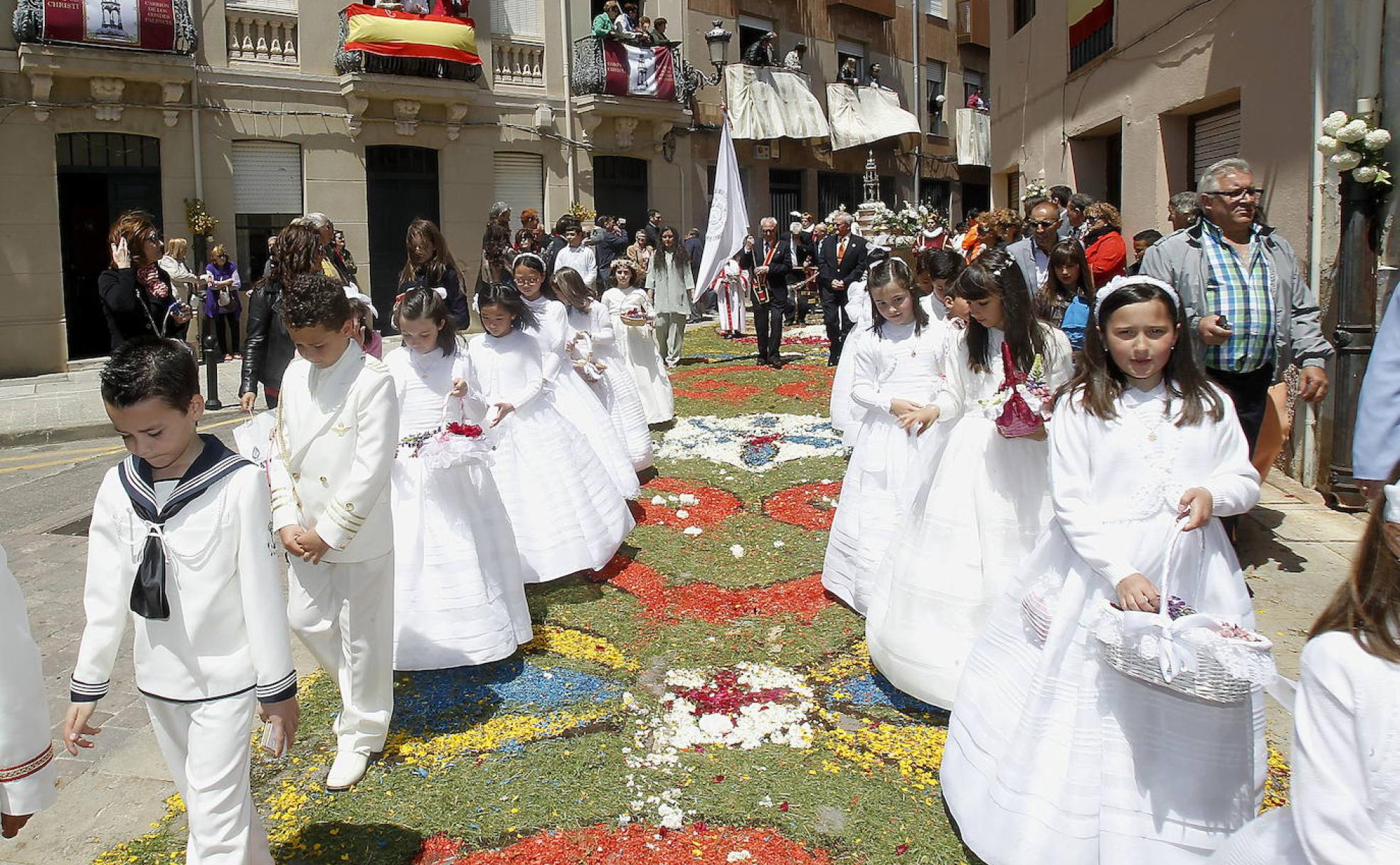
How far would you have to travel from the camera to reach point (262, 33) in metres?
19.4

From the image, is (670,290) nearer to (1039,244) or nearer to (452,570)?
(1039,244)

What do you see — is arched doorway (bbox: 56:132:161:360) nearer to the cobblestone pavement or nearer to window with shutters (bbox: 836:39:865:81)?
the cobblestone pavement

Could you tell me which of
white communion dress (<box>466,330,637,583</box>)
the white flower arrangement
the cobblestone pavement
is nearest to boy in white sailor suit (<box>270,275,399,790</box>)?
the cobblestone pavement

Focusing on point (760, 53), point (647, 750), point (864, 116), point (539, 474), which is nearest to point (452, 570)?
point (647, 750)

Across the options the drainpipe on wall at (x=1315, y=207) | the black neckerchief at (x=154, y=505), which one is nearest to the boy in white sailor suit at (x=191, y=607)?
the black neckerchief at (x=154, y=505)

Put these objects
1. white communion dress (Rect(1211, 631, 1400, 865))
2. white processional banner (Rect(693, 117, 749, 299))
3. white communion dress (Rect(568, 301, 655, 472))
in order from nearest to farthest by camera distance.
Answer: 1. white communion dress (Rect(1211, 631, 1400, 865))
2. white communion dress (Rect(568, 301, 655, 472))
3. white processional banner (Rect(693, 117, 749, 299))

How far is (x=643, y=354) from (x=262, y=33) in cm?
1260

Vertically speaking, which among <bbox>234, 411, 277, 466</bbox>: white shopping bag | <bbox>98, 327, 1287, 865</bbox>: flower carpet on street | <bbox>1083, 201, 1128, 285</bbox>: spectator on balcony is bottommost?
<bbox>98, 327, 1287, 865</bbox>: flower carpet on street

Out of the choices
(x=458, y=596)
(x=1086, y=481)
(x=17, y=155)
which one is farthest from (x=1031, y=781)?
(x=17, y=155)

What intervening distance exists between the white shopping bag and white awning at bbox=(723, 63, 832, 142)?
76.8ft

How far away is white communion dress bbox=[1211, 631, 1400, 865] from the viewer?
1915 millimetres

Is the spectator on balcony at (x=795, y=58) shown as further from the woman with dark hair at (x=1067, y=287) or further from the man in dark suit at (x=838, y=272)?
the woman with dark hair at (x=1067, y=287)

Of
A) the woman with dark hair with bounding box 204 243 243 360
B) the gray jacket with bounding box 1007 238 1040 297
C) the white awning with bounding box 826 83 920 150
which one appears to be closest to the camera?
the gray jacket with bounding box 1007 238 1040 297

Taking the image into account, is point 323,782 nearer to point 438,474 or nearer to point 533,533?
point 438,474
